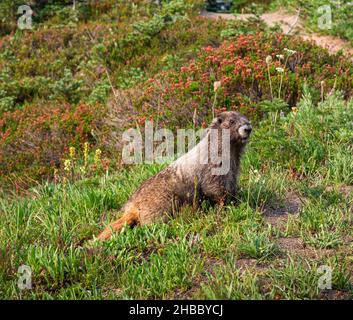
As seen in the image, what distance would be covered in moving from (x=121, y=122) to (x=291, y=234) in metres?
5.57

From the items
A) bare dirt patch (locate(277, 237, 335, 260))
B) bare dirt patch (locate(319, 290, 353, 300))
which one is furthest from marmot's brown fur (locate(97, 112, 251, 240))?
bare dirt patch (locate(319, 290, 353, 300))

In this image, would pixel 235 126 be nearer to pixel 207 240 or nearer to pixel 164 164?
pixel 207 240

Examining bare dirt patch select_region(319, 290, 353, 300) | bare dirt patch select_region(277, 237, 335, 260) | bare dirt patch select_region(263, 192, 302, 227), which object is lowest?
bare dirt patch select_region(263, 192, 302, 227)

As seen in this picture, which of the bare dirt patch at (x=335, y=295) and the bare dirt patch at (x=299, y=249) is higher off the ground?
the bare dirt patch at (x=335, y=295)

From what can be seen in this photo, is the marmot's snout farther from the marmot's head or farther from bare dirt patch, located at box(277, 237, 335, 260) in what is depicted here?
bare dirt patch, located at box(277, 237, 335, 260)

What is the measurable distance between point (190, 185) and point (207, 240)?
0.95 metres

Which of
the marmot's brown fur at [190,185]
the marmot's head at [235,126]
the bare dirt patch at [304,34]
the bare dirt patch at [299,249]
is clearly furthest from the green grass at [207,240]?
the bare dirt patch at [304,34]

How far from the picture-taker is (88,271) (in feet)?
15.8

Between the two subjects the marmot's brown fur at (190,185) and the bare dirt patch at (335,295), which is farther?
the marmot's brown fur at (190,185)

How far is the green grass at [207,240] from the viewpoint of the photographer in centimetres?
457

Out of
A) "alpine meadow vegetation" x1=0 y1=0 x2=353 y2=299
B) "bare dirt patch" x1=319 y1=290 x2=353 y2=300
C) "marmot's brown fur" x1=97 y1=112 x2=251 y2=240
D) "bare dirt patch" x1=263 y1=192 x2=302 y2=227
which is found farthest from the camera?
"marmot's brown fur" x1=97 y1=112 x2=251 y2=240

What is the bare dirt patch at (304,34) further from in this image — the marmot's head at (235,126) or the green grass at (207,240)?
the marmot's head at (235,126)

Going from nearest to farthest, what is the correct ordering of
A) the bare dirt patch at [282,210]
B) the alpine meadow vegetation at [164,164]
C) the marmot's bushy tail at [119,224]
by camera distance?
the alpine meadow vegetation at [164,164] < the marmot's bushy tail at [119,224] < the bare dirt patch at [282,210]

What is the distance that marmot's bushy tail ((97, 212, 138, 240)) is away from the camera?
5.54m
